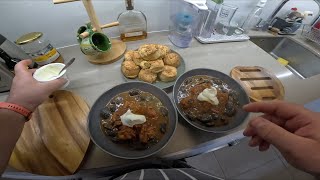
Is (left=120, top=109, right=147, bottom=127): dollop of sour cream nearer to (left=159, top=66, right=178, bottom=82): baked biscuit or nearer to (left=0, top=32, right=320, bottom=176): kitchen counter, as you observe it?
(left=0, top=32, right=320, bottom=176): kitchen counter

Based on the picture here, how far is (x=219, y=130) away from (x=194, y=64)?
39cm

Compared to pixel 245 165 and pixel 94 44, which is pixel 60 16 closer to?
pixel 94 44

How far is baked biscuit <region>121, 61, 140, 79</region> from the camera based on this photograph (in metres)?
0.72

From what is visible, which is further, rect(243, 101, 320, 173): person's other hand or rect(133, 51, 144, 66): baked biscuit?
rect(133, 51, 144, 66): baked biscuit

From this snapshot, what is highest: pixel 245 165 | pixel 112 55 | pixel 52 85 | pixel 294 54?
pixel 52 85

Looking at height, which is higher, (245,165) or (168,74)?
(168,74)

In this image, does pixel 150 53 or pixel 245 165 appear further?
pixel 245 165

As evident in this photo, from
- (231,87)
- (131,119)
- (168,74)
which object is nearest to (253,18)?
(231,87)

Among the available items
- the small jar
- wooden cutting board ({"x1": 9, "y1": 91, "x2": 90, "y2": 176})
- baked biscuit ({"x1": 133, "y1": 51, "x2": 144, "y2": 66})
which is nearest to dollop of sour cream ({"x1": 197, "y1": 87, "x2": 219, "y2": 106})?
baked biscuit ({"x1": 133, "y1": 51, "x2": 144, "y2": 66})

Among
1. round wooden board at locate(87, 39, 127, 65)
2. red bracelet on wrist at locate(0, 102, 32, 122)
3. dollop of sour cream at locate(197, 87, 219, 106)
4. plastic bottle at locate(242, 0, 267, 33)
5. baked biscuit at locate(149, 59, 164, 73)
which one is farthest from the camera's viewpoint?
plastic bottle at locate(242, 0, 267, 33)

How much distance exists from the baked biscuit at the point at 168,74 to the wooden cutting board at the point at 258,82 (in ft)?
0.96

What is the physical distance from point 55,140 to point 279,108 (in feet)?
2.23

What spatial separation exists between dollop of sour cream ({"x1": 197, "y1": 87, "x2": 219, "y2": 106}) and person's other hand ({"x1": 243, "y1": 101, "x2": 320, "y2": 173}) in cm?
13

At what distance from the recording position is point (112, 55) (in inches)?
33.5
